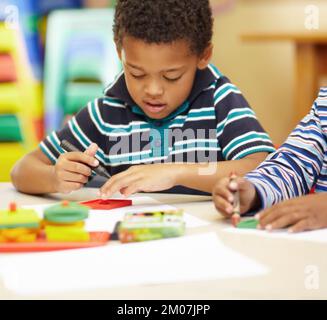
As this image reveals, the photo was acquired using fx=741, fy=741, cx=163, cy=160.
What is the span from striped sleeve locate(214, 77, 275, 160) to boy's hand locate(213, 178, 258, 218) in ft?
0.84

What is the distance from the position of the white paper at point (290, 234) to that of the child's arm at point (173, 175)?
249mm

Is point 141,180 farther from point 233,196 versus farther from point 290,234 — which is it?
point 290,234

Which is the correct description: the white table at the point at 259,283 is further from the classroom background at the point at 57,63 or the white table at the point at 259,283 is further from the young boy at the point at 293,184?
the classroom background at the point at 57,63

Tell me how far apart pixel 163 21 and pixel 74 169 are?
0.95 feet

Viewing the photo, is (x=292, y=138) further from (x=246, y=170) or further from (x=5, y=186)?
(x=5, y=186)

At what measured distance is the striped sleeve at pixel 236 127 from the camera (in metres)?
1.32

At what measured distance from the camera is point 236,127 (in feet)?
4.44

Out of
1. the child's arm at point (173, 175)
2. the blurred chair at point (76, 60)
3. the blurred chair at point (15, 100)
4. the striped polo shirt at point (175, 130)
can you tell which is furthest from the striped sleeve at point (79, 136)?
the blurred chair at point (15, 100)

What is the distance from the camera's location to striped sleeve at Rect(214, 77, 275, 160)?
132 cm

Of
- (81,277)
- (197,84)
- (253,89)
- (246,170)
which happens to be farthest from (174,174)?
(253,89)

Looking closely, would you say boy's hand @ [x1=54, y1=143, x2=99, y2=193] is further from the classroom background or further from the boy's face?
the classroom background

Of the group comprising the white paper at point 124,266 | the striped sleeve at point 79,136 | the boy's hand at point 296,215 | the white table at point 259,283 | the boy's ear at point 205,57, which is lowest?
the white table at point 259,283

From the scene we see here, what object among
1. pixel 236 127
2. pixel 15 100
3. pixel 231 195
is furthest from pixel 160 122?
pixel 15 100

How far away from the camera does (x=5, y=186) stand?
1457 millimetres
